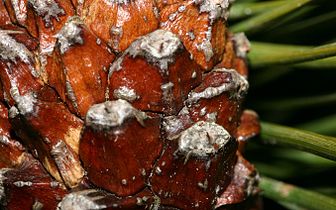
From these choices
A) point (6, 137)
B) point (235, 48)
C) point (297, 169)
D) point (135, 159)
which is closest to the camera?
point (135, 159)

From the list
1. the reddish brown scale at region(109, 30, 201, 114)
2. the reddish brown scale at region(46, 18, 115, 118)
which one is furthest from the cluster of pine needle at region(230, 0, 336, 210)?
the reddish brown scale at region(46, 18, 115, 118)

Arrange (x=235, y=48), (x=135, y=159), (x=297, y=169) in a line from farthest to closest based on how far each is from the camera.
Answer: (x=297, y=169) < (x=235, y=48) < (x=135, y=159)

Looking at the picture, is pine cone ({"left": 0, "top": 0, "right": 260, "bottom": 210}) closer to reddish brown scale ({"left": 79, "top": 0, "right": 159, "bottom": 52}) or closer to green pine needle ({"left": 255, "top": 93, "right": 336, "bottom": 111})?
reddish brown scale ({"left": 79, "top": 0, "right": 159, "bottom": 52})

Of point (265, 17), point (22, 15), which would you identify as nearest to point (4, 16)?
point (22, 15)

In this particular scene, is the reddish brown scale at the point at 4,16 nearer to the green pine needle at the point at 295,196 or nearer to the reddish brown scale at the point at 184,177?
the reddish brown scale at the point at 184,177

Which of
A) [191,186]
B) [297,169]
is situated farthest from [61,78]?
[297,169]

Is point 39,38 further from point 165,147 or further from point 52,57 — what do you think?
point 165,147

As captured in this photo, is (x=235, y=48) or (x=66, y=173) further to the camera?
(x=235, y=48)
